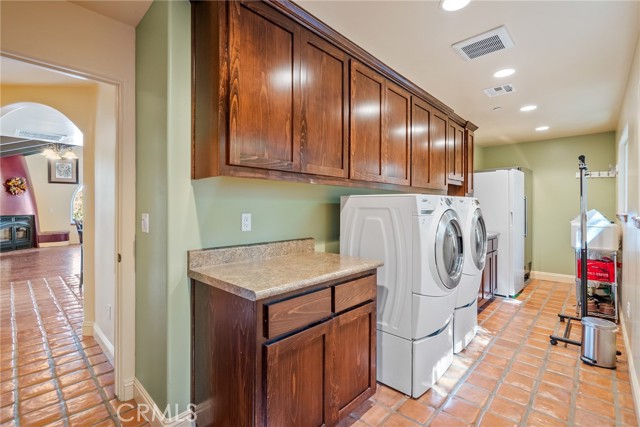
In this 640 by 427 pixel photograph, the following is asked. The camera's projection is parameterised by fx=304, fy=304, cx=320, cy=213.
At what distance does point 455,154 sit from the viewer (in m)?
3.71

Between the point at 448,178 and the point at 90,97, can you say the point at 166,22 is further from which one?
the point at 448,178

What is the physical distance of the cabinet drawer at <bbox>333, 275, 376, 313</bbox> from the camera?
1.67m

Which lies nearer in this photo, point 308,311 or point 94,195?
point 308,311

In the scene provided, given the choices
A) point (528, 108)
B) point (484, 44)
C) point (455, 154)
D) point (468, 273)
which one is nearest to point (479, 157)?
point (528, 108)

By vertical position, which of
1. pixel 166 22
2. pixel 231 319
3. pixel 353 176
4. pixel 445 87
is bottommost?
pixel 231 319

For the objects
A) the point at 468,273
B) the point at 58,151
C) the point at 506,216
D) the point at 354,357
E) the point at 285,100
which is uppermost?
the point at 58,151

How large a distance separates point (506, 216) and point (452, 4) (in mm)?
3366

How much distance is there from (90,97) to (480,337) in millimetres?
4410

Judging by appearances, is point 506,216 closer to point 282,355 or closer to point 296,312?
point 296,312

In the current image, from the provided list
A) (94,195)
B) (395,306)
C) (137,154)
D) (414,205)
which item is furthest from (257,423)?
(94,195)

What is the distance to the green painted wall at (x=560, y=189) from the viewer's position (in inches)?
187

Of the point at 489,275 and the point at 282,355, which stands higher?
the point at 282,355

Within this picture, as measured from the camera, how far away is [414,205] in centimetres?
199

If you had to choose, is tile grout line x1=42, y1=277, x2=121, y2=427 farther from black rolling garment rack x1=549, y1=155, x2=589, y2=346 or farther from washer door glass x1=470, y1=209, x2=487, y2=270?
black rolling garment rack x1=549, y1=155, x2=589, y2=346
